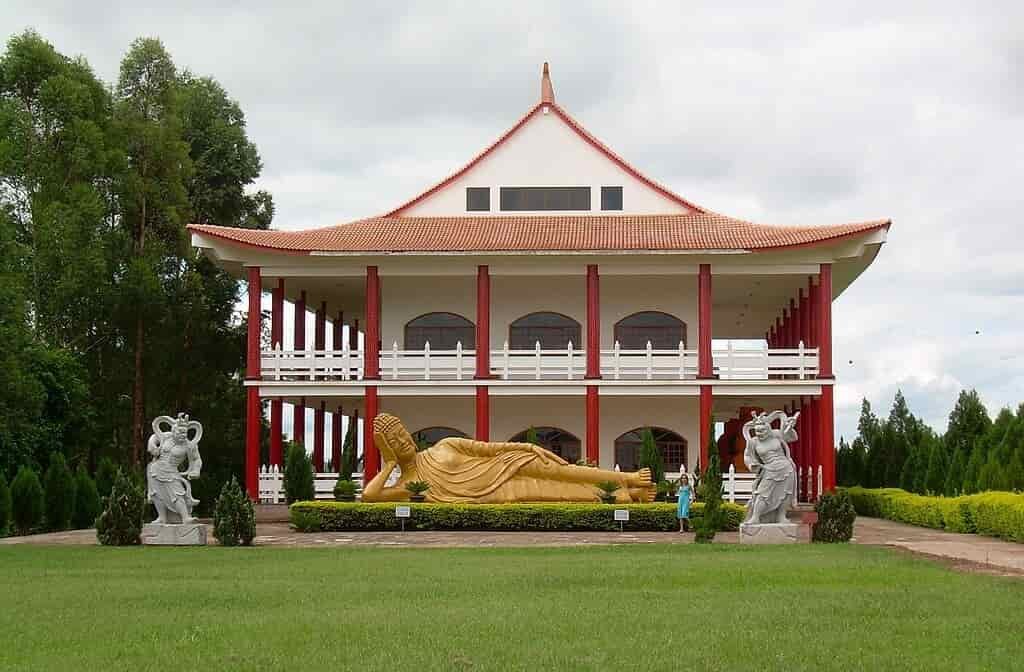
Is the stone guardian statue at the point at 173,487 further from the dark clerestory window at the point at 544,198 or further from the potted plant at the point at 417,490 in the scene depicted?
the dark clerestory window at the point at 544,198

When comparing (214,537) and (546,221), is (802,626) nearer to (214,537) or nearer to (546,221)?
(214,537)

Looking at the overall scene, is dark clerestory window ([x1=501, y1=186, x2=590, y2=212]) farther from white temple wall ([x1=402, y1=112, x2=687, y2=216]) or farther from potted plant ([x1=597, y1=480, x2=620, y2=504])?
potted plant ([x1=597, y1=480, x2=620, y2=504])

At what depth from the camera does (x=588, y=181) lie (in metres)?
36.2

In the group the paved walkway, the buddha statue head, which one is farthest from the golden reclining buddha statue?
the paved walkway

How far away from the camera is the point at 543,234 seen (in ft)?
110

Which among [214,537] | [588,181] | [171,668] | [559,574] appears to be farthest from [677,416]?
[171,668]

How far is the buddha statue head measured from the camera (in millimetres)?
26359

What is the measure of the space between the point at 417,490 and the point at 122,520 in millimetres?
6966

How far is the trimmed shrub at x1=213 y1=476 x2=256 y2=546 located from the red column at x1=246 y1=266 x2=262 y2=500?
9966 mm

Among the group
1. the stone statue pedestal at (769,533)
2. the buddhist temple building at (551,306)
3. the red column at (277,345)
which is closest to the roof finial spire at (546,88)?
the buddhist temple building at (551,306)

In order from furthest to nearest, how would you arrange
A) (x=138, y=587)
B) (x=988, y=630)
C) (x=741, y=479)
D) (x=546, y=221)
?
(x=546, y=221) < (x=741, y=479) < (x=138, y=587) < (x=988, y=630)

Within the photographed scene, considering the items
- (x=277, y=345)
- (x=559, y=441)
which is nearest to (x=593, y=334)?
(x=559, y=441)

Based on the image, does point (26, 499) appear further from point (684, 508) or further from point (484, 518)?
point (684, 508)

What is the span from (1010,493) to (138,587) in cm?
1700
